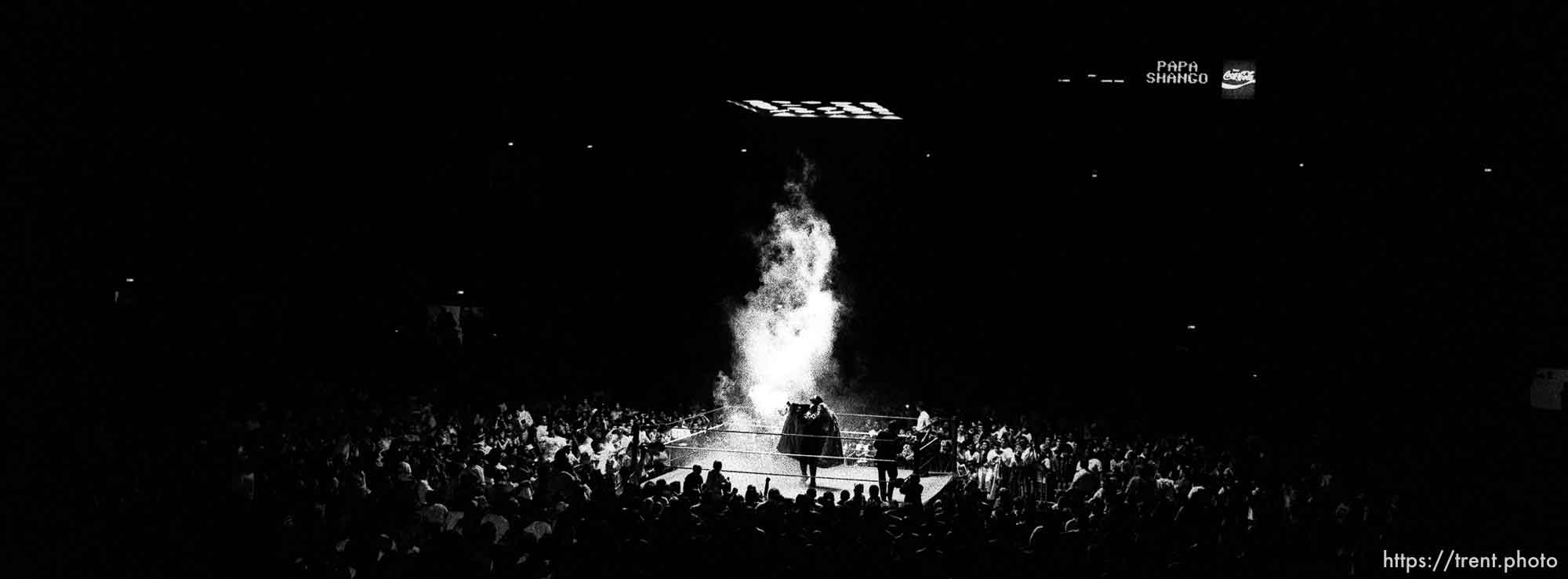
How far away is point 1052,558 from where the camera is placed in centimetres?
970

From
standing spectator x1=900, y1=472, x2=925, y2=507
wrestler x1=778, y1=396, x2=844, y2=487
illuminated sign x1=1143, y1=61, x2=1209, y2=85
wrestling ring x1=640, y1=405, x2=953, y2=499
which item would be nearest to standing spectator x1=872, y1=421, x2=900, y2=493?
wrestling ring x1=640, y1=405, x2=953, y2=499

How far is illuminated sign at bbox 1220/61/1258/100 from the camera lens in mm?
25250

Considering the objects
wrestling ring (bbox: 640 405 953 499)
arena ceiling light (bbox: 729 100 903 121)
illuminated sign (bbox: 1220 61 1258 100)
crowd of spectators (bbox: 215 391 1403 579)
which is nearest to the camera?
crowd of spectators (bbox: 215 391 1403 579)

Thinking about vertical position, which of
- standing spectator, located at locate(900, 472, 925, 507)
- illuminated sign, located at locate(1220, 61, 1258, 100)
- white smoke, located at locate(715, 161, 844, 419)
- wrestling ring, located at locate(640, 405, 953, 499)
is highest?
illuminated sign, located at locate(1220, 61, 1258, 100)

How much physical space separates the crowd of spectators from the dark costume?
2982 millimetres

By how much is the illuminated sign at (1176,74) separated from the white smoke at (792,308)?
28.8 ft

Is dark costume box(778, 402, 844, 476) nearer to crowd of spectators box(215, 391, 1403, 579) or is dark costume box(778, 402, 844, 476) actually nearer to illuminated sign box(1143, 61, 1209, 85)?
crowd of spectators box(215, 391, 1403, 579)

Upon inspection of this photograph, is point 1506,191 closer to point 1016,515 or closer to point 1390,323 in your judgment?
point 1390,323

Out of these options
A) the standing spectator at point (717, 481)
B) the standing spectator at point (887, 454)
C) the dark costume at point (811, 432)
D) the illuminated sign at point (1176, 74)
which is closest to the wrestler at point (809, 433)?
the dark costume at point (811, 432)

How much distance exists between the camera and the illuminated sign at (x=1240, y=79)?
82.8 ft

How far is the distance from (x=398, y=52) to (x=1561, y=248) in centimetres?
2377

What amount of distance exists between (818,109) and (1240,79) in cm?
887

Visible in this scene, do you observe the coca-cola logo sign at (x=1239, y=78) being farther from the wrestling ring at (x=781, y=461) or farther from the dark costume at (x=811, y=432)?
the dark costume at (x=811, y=432)

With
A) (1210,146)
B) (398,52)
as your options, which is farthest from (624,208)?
(1210,146)
